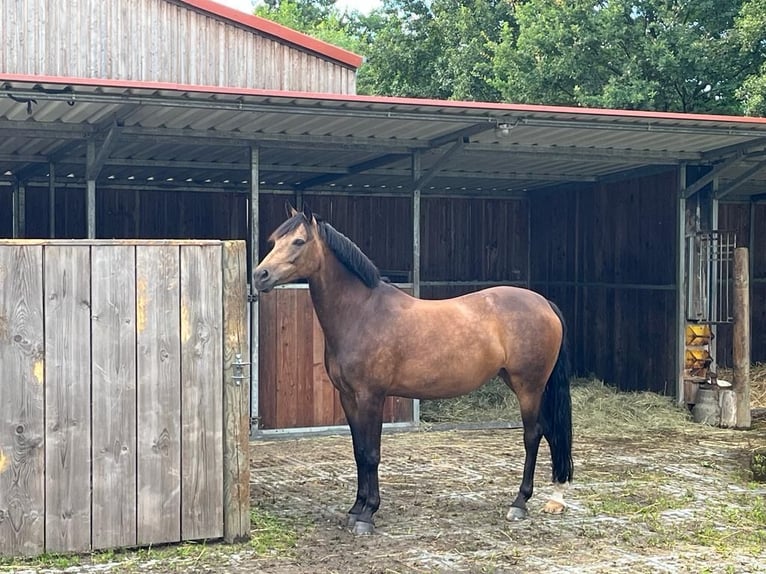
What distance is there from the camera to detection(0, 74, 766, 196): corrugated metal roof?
6387mm

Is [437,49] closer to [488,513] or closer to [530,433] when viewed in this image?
[530,433]

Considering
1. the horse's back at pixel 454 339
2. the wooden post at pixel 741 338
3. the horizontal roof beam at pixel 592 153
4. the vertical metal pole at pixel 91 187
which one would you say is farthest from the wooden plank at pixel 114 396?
the wooden post at pixel 741 338

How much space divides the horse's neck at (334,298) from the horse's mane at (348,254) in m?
0.06

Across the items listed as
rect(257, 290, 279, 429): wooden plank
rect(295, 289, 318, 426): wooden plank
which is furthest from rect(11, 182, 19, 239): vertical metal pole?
rect(295, 289, 318, 426): wooden plank

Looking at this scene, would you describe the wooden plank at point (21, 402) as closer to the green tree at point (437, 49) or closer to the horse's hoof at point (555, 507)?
the horse's hoof at point (555, 507)

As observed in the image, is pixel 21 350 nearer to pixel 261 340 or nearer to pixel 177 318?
pixel 177 318

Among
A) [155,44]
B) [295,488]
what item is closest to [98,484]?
[295,488]

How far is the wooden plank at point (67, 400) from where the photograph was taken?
431cm

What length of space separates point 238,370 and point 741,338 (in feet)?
20.3

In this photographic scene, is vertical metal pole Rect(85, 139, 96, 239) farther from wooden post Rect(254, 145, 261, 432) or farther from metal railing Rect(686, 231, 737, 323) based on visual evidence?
metal railing Rect(686, 231, 737, 323)

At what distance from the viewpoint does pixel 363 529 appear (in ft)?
16.4

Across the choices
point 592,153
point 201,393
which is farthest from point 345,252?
point 592,153

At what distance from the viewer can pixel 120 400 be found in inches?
175

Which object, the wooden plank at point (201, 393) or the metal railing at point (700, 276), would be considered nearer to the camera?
the wooden plank at point (201, 393)
